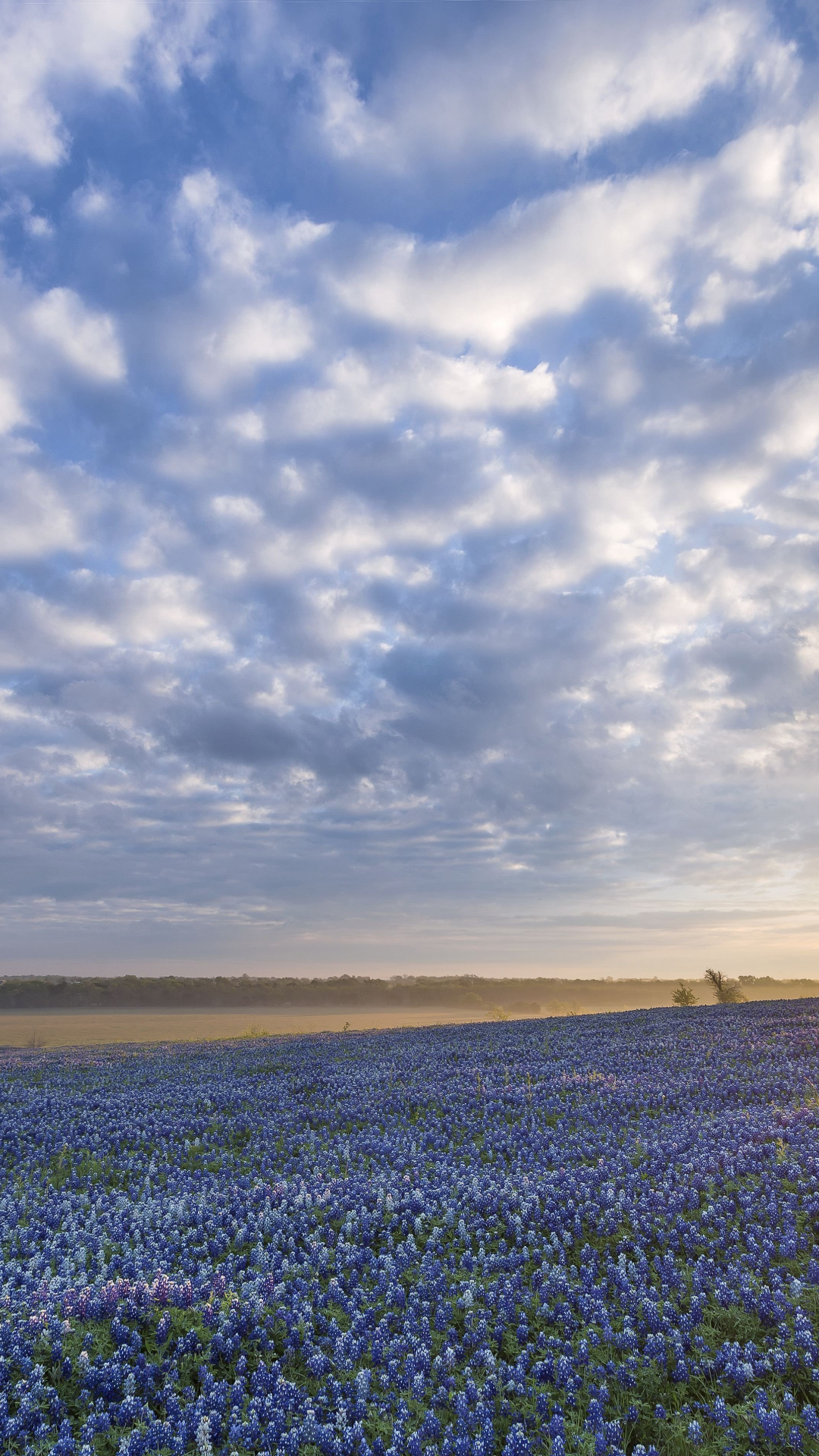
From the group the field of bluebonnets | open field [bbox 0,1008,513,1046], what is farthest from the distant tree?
the field of bluebonnets

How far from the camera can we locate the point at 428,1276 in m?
7.33

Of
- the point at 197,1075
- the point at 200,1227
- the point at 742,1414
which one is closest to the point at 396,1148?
the point at 200,1227

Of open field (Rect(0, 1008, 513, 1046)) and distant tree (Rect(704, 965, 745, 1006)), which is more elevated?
distant tree (Rect(704, 965, 745, 1006))

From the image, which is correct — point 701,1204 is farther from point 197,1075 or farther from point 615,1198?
point 197,1075

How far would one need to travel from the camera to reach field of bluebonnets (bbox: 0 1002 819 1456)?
5.45m

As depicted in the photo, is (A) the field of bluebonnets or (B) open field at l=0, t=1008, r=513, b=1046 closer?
(A) the field of bluebonnets

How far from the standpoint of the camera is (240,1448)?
17.1 ft

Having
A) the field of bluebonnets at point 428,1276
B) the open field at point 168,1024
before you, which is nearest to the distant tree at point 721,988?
the open field at point 168,1024

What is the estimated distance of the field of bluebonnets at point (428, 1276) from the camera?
545 centimetres

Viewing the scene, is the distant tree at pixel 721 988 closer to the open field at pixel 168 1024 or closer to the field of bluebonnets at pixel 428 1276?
the open field at pixel 168 1024

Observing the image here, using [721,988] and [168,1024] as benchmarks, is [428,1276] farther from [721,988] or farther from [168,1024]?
[168,1024]

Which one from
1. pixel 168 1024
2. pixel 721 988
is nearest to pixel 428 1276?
pixel 721 988

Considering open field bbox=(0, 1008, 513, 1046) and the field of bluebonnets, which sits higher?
the field of bluebonnets

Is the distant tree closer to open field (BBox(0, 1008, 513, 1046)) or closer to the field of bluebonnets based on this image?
open field (BBox(0, 1008, 513, 1046))
